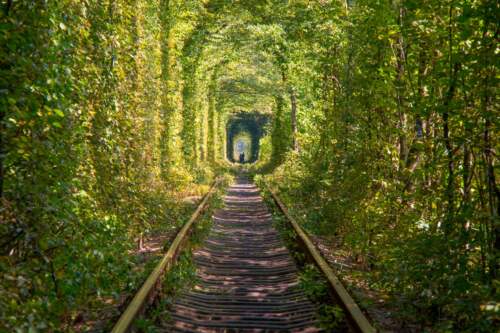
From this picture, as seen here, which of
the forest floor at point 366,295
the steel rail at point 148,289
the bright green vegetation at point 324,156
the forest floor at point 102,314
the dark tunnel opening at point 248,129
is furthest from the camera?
the dark tunnel opening at point 248,129

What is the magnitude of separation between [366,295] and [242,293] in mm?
1429

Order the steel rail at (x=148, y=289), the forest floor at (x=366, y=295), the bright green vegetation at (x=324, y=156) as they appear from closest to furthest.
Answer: the bright green vegetation at (x=324, y=156) → the steel rail at (x=148, y=289) → the forest floor at (x=366, y=295)

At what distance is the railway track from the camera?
5254 mm

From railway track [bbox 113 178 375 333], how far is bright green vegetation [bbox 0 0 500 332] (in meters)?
0.63

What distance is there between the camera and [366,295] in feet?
20.7

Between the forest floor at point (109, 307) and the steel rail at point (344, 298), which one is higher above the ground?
the steel rail at point (344, 298)

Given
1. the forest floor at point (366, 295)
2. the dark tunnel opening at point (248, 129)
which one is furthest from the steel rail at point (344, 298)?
the dark tunnel opening at point (248, 129)

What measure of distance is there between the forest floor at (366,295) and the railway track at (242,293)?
309 millimetres

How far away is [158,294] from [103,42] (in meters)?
3.40

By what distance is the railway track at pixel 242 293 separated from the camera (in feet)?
17.2

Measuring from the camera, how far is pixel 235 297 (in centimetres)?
644

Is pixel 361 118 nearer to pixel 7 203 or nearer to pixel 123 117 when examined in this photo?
pixel 123 117

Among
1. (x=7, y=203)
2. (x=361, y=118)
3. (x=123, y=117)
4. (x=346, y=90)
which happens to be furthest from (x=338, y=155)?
(x=7, y=203)

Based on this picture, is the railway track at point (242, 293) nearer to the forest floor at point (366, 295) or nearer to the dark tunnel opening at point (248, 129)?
the forest floor at point (366, 295)
